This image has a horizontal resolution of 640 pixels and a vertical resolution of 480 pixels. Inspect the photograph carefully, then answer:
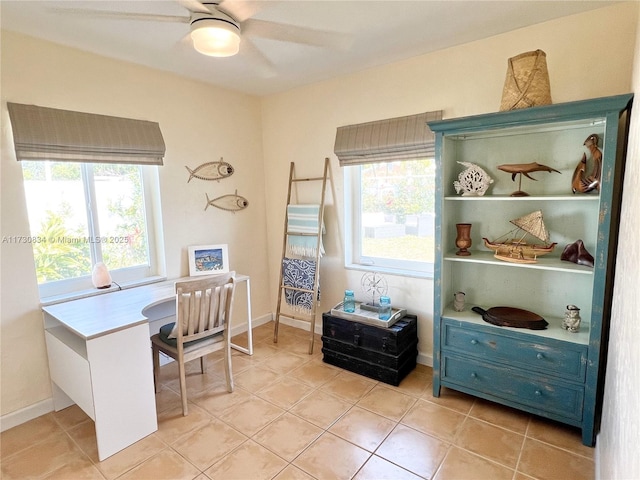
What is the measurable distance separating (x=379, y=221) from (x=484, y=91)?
1.25 metres

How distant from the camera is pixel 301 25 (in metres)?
2.04

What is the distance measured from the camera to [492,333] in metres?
2.14

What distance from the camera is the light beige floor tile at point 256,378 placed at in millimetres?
2602

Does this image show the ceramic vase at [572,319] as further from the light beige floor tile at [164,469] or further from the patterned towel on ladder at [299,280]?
the light beige floor tile at [164,469]

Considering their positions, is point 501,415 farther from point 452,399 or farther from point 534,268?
point 534,268

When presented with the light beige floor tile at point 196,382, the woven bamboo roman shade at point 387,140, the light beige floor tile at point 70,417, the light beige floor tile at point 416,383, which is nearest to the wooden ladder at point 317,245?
the woven bamboo roman shade at point 387,140

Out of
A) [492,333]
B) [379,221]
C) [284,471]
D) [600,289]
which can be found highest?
[379,221]

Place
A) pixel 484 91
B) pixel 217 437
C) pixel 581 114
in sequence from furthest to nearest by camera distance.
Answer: pixel 484 91
pixel 217 437
pixel 581 114

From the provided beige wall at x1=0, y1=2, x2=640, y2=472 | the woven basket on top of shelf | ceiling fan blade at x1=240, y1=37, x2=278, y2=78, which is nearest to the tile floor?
beige wall at x1=0, y1=2, x2=640, y2=472

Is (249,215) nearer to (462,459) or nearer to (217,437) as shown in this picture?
(217,437)

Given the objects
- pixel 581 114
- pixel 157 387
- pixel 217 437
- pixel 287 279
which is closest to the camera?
pixel 581 114

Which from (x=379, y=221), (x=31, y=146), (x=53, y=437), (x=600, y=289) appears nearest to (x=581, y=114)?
(x=600, y=289)

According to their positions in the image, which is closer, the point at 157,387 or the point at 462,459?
the point at 462,459

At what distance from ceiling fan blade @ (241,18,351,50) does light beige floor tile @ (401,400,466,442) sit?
96.5 inches
